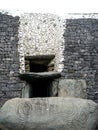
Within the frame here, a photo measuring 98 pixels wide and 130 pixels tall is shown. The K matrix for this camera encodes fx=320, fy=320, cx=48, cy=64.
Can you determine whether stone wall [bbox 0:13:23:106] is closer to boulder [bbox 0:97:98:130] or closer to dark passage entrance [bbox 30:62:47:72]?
dark passage entrance [bbox 30:62:47:72]

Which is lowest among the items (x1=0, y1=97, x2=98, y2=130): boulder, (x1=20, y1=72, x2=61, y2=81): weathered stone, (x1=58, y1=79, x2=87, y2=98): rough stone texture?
(x1=0, y1=97, x2=98, y2=130): boulder

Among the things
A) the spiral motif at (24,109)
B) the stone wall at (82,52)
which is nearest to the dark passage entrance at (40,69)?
the stone wall at (82,52)

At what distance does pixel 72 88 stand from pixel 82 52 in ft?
3.84

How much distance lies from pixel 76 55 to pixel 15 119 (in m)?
2.65

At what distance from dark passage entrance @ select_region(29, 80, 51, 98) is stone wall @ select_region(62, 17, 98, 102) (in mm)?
534

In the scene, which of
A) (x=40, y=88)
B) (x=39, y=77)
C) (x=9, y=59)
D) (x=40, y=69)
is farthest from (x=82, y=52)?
(x=9, y=59)

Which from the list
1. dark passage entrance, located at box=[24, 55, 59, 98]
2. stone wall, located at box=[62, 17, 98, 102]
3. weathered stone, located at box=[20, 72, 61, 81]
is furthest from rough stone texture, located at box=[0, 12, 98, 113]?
weathered stone, located at box=[20, 72, 61, 81]

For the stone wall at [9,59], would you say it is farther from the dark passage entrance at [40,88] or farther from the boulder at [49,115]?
the boulder at [49,115]

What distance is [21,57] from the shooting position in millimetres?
8211

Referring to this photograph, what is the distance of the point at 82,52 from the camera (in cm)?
852

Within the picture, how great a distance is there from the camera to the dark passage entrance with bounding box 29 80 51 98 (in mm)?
8203

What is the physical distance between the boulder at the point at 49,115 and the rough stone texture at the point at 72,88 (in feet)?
2.66

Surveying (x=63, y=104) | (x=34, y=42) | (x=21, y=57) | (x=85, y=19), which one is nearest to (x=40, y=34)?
(x=34, y=42)

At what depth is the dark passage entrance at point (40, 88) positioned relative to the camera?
8203 mm
